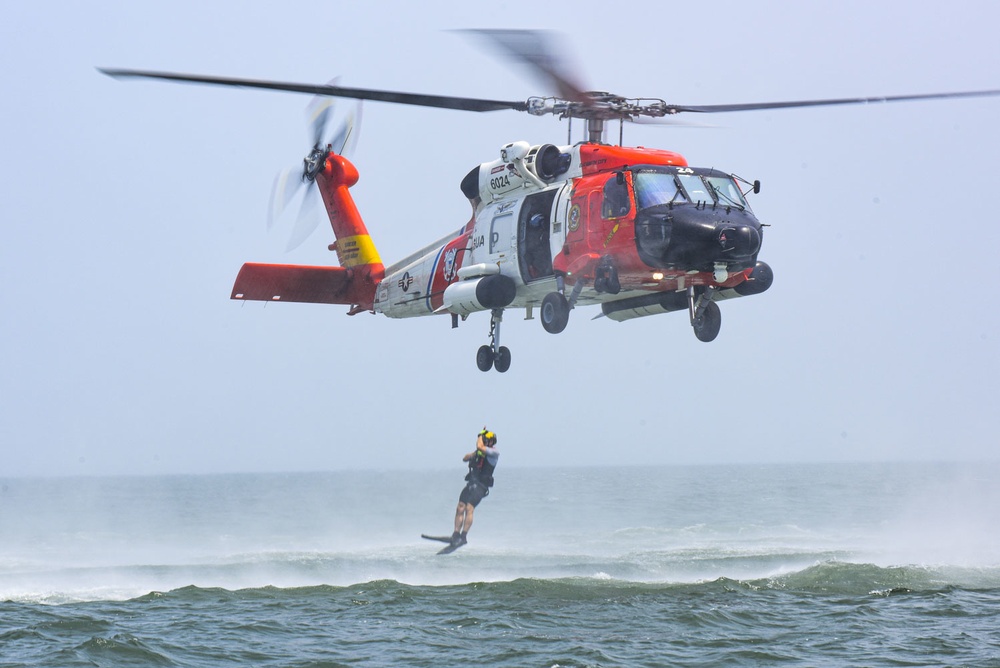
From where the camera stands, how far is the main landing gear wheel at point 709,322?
13008mm

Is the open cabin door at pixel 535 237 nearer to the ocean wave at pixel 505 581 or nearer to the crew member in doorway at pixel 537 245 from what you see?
the crew member in doorway at pixel 537 245

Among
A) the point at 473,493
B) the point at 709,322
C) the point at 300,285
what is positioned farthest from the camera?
the point at 473,493

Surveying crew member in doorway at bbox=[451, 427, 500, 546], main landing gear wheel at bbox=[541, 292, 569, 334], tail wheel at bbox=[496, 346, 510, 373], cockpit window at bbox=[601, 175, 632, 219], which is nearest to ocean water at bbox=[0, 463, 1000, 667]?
crew member in doorway at bbox=[451, 427, 500, 546]

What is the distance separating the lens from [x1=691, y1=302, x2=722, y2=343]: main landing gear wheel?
42.7 ft

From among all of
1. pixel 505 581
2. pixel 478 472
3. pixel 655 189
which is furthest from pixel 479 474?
pixel 655 189

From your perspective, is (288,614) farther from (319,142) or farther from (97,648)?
(319,142)

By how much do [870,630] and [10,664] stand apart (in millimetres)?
9109

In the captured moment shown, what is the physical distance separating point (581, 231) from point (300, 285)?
5057mm

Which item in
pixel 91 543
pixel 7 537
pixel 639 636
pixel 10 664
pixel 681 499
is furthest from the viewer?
pixel 681 499

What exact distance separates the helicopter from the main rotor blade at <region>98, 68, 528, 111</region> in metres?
0.01

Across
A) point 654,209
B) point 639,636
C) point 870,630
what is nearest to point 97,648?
point 639,636

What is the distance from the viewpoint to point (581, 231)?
1283 cm

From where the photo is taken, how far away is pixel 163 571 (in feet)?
60.7

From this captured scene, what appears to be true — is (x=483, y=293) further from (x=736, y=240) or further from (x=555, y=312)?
(x=736, y=240)
